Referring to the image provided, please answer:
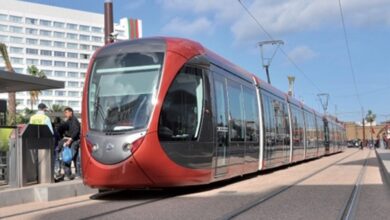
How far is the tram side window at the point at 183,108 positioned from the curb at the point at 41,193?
2.51 m

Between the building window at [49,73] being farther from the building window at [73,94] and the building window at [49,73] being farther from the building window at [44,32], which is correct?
the building window at [44,32]

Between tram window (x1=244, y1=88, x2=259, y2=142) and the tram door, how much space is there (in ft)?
6.59

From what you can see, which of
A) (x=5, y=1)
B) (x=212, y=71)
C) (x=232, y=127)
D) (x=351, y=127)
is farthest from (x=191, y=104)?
(x=351, y=127)

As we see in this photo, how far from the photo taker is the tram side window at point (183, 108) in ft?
34.3

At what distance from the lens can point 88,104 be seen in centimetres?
1083

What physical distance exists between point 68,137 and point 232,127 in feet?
12.9

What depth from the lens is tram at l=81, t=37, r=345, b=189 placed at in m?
10.1

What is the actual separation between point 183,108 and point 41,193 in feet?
10.5

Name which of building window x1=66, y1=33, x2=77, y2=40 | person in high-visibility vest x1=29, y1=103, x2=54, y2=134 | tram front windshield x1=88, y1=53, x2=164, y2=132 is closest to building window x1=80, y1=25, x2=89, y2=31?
building window x1=66, y1=33, x2=77, y2=40

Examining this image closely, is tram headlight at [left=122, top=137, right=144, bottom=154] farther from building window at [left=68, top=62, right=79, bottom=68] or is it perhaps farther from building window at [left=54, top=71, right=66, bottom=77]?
building window at [left=68, top=62, right=79, bottom=68]

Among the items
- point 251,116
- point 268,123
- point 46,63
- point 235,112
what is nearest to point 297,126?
point 268,123

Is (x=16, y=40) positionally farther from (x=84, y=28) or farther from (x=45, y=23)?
(x=84, y=28)

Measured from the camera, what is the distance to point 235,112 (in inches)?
537

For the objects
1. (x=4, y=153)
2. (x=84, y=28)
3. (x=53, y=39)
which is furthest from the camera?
(x=84, y=28)
